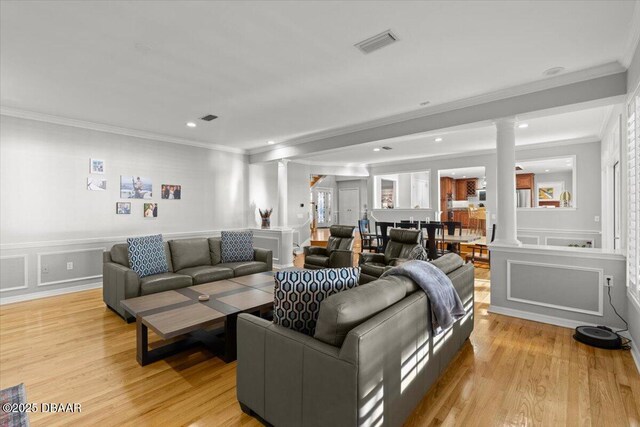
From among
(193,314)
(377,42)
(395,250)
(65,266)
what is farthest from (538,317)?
(65,266)

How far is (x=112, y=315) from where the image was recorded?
3938 millimetres

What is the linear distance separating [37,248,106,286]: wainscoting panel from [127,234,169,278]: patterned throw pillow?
67.5 inches

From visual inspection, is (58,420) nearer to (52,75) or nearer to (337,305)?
(337,305)

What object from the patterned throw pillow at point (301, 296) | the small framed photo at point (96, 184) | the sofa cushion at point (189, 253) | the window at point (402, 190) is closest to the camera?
the patterned throw pillow at point (301, 296)

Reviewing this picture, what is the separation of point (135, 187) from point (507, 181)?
6.16 m

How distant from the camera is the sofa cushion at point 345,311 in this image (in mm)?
1587

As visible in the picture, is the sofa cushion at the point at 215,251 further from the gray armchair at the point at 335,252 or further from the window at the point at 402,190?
the window at the point at 402,190

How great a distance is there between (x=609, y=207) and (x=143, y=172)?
8.62 m

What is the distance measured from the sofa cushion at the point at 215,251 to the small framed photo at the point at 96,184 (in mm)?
2172

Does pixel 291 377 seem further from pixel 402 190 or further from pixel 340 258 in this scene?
pixel 402 190

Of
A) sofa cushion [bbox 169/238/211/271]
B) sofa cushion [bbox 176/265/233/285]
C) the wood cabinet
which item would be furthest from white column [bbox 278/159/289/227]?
the wood cabinet

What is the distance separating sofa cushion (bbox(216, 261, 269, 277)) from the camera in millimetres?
4727

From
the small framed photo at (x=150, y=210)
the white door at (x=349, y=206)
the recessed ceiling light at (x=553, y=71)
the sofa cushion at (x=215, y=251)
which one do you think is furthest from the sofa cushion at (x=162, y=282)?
the white door at (x=349, y=206)

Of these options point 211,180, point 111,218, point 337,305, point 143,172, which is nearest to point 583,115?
point 337,305
